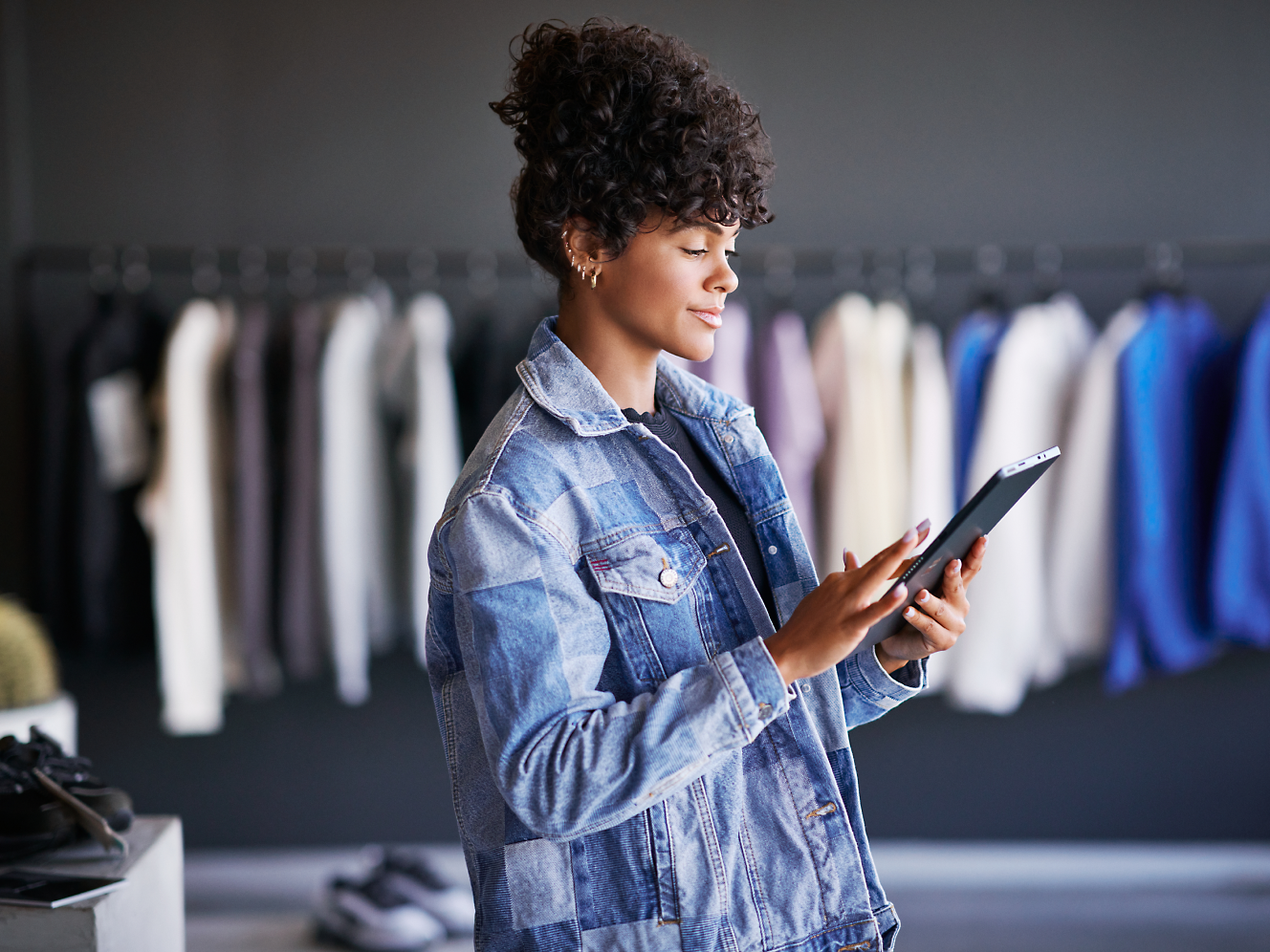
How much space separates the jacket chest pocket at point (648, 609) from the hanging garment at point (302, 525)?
189 centimetres

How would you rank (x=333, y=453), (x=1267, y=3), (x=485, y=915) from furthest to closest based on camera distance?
(x=1267, y=3) → (x=333, y=453) → (x=485, y=915)

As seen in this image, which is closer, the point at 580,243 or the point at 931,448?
the point at 580,243

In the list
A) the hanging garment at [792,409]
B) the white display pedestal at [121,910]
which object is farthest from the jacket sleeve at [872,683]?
the hanging garment at [792,409]

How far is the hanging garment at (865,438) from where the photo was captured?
9.07ft

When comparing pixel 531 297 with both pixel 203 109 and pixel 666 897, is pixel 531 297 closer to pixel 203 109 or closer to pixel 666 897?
pixel 203 109

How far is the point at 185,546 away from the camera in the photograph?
2.71 metres

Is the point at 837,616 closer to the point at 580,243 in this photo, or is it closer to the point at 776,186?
the point at 580,243

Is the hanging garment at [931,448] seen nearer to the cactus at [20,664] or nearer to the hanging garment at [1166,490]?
the hanging garment at [1166,490]

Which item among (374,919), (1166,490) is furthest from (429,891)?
(1166,490)

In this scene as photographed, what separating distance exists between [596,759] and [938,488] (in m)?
2.05

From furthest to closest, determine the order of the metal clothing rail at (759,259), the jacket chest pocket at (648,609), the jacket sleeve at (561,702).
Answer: the metal clothing rail at (759,259) < the jacket chest pocket at (648,609) < the jacket sleeve at (561,702)

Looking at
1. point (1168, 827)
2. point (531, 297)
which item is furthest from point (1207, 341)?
point (531, 297)

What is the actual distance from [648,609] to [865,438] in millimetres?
1865

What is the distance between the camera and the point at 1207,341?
2760mm
